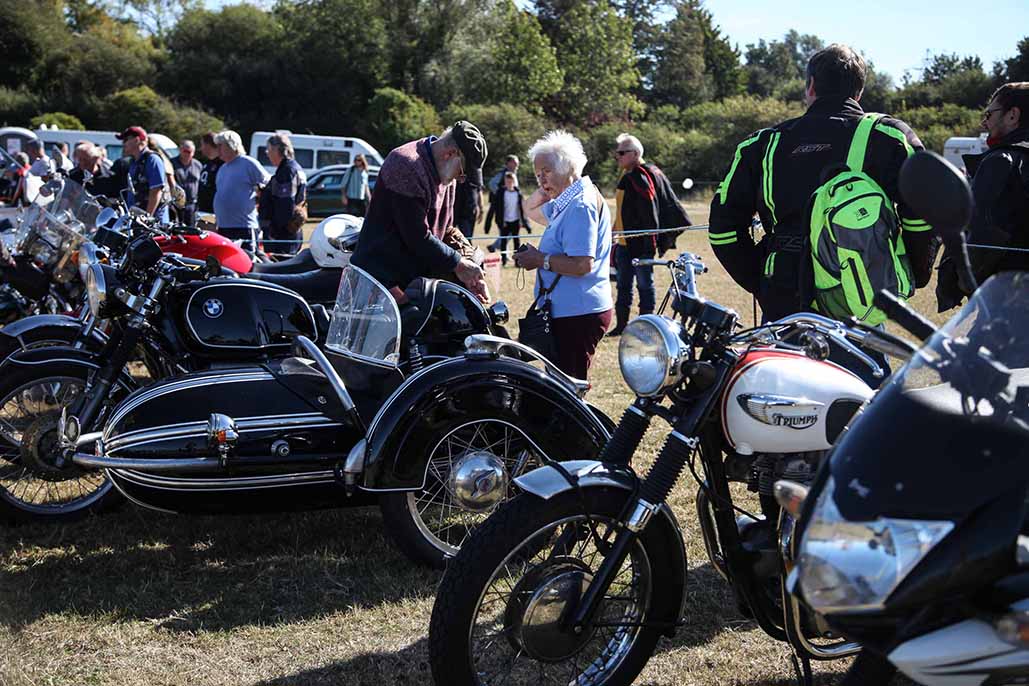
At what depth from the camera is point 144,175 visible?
353 inches

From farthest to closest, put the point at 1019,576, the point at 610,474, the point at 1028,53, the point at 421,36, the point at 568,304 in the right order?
1. the point at 421,36
2. the point at 1028,53
3. the point at 568,304
4. the point at 610,474
5. the point at 1019,576

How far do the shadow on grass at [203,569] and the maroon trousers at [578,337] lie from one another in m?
1.16

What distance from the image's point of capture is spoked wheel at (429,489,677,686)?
2.45 meters

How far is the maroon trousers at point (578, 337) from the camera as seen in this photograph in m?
4.63

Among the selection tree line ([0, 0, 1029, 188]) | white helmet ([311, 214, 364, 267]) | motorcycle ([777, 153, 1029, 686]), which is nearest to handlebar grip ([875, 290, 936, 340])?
motorcycle ([777, 153, 1029, 686])

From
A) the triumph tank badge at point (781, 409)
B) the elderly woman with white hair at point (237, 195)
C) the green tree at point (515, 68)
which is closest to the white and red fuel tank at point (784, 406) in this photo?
the triumph tank badge at point (781, 409)

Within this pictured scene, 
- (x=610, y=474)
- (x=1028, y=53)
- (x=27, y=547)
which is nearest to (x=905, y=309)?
(x=610, y=474)

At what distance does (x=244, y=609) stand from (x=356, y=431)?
0.74 metres

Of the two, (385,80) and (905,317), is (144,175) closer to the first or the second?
(905,317)

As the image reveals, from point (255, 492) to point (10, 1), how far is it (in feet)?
157

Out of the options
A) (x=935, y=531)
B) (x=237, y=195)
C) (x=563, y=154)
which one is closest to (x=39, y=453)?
(x=563, y=154)

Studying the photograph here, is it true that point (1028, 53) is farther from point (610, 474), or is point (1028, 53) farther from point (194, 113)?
point (610, 474)

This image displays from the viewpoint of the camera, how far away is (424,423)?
11.4 ft

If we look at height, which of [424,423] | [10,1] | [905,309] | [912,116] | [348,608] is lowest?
[348,608]
